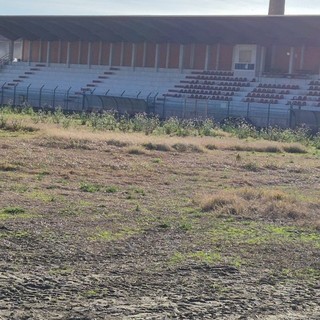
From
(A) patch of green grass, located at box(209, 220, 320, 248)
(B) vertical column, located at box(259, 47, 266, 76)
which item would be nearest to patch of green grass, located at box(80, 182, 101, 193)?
(A) patch of green grass, located at box(209, 220, 320, 248)

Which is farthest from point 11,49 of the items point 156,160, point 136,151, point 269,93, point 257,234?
point 257,234

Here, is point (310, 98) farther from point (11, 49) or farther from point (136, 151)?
point (11, 49)

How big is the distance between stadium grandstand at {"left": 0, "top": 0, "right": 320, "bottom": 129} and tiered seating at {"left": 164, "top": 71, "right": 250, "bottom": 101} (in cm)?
7

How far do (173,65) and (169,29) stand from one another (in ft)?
14.0

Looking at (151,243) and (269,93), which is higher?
(269,93)

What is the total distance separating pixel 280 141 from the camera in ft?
120

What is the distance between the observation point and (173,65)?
65.1 meters

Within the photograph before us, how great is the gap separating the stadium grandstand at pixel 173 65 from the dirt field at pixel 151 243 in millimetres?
28571

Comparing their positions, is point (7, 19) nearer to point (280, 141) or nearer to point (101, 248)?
point (280, 141)

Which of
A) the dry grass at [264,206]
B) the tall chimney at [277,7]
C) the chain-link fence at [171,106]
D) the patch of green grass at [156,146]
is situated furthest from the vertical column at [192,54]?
the dry grass at [264,206]

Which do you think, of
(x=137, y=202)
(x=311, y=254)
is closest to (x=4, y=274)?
(x=311, y=254)

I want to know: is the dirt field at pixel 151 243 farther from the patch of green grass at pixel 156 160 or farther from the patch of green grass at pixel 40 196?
the patch of green grass at pixel 156 160

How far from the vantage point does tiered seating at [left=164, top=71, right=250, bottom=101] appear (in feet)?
188

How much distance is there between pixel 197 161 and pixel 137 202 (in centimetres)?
1003
